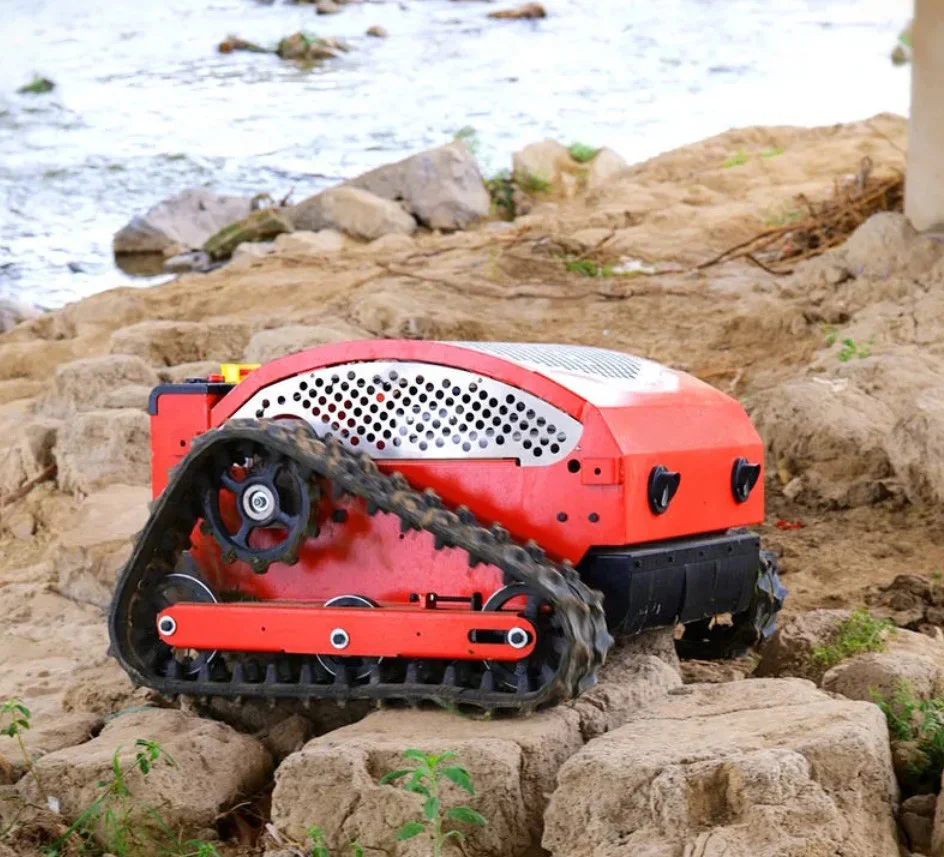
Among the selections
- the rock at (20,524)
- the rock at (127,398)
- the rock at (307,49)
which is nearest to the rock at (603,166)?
the rock at (127,398)

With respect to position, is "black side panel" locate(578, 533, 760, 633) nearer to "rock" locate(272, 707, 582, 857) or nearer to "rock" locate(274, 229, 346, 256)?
"rock" locate(272, 707, 582, 857)

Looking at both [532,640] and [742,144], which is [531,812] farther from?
[742,144]

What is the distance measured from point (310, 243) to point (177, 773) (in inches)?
343

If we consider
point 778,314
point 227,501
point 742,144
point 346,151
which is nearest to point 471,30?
point 346,151

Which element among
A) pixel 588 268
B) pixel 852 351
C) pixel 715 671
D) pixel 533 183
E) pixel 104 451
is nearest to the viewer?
pixel 715 671

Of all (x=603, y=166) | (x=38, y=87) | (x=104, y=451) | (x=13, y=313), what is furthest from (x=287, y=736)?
(x=38, y=87)

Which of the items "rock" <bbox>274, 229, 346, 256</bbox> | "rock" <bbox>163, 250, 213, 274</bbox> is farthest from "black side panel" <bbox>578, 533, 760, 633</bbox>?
"rock" <bbox>163, 250, 213, 274</bbox>

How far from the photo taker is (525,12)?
24.6 m

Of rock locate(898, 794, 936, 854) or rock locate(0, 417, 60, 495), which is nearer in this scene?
rock locate(898, 794, 936, 854)

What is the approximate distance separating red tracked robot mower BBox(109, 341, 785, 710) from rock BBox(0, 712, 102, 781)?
268 millimetres

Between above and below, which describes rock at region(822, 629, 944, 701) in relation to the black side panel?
below

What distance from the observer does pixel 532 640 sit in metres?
3.29

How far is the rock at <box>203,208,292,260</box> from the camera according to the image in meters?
13.6

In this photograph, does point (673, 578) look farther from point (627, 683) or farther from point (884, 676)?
point (884, 676)
